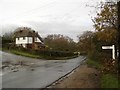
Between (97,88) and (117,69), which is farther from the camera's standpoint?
(117,69)

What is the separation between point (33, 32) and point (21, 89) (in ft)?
286

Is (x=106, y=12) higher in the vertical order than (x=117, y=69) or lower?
higher

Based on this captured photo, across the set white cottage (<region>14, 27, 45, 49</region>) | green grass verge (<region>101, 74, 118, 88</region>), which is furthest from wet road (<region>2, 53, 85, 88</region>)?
white cottage (<region>14, 27, 45, 49</region>)

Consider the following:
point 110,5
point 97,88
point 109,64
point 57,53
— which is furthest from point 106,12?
point 57,53

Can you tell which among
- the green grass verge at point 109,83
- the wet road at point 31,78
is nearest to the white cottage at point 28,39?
the wet road at point 31,78

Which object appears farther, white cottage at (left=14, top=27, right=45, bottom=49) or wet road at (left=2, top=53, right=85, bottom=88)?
white cottage at (left=14, top=27, right=45, bottom=49)

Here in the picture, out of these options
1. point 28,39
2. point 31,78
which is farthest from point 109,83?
point 28,39

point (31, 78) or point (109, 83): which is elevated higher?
point (109, 83)

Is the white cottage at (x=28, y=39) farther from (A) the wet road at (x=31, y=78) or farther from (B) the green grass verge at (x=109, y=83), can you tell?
(B) the green grass verge at (x=109, y=83)

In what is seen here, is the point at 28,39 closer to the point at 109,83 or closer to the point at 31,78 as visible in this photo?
the point at 31,78

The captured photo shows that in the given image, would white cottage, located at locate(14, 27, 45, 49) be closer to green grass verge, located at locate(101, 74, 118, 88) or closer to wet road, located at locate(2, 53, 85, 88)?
wet road, located at locate(2, 53, 85, 88)

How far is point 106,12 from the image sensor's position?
21.5 meters

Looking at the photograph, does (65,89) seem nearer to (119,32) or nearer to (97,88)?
(97,88)

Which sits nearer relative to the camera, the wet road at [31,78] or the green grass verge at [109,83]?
the green grass verge at [109,83]
